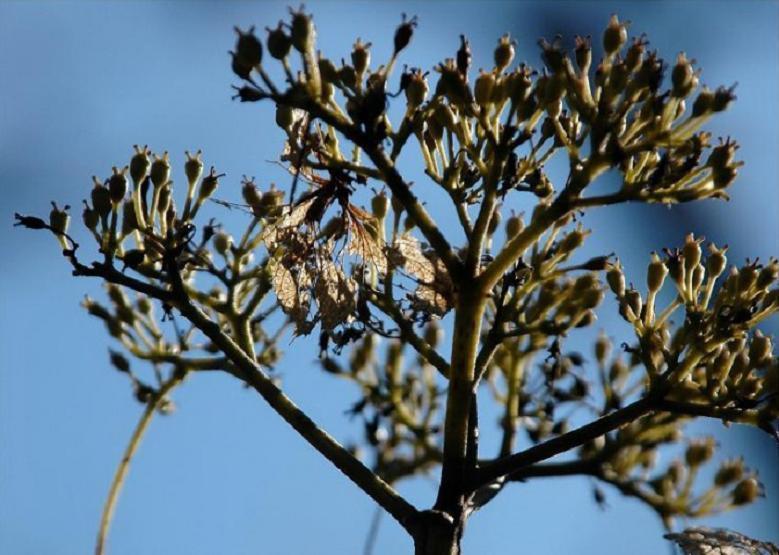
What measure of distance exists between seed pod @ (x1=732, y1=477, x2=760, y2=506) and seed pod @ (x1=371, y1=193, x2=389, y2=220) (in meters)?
1.85

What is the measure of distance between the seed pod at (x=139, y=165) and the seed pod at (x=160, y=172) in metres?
0.02

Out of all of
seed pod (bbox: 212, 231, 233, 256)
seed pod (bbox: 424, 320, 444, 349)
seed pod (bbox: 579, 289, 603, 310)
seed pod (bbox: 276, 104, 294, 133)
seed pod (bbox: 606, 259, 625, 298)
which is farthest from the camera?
seed pod (bbox: 424, 320, 444, 349)

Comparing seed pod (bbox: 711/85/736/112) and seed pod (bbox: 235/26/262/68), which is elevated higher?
seed pod (bbox: 711/85/736/112)

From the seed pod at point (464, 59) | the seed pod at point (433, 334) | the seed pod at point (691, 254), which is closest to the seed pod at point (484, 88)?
the seed pod at point (464, 59)

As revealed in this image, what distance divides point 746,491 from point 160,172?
2.37 meters

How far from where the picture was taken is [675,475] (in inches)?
186

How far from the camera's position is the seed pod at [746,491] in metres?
4.60

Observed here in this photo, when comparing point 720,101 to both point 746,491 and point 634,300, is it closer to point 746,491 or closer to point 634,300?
point 634,300

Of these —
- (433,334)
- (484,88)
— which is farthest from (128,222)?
(433,334)

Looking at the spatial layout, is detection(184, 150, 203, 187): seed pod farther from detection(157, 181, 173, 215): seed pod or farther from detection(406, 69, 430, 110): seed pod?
detection(406, 69, 430, 110): seed pod

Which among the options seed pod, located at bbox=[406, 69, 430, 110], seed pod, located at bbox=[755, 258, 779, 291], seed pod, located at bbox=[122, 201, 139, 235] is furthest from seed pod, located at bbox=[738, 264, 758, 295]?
seed pod, located at bbox=[122, 201, 139, 235]

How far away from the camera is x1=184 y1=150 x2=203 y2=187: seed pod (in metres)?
3.80

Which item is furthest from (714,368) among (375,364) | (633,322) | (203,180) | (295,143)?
(375,364)

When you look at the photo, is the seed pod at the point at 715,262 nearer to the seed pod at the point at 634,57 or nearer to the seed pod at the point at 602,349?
the seed pod at the point at 634,57
